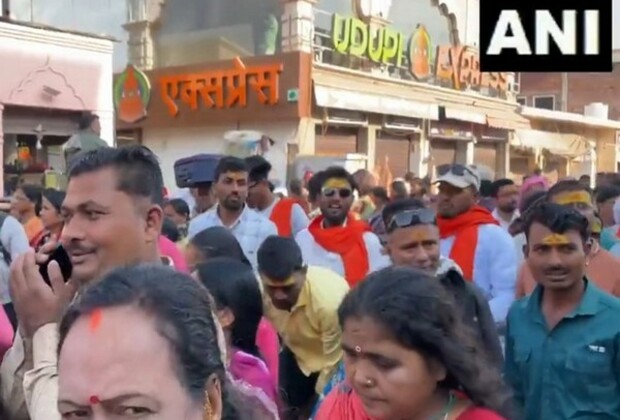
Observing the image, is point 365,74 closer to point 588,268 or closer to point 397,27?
point 397,27

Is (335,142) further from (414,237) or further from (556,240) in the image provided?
(556,240)

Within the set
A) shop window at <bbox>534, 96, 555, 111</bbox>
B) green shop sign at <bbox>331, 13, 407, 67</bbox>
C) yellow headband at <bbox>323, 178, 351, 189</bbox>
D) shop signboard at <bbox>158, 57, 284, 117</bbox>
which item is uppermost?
green shop sign at <bbox>331, 13, 407, 67</bbox>

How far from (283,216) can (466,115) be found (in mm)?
14590

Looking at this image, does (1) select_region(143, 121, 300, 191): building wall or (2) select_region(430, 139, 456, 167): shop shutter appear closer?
(1) select_region(143, 121, 300, 191): building wall

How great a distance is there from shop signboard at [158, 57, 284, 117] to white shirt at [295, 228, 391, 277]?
1116 cm

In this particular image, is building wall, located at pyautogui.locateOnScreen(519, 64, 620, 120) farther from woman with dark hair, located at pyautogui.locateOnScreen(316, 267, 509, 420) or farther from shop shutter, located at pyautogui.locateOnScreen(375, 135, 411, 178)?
woman with dark hair, located at pyautogui.locateOnScreen(316, 267, 509, 420)

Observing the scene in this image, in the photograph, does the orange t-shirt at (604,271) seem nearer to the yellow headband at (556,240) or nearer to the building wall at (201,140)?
the yellow headband at (556,240)

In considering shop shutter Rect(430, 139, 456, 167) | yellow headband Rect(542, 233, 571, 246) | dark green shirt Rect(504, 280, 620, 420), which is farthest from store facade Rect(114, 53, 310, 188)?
dark green shirt Rect(504, 280, 620, 420)

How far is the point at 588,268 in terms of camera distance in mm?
4082

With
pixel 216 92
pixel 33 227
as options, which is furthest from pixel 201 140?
pixel 33 227

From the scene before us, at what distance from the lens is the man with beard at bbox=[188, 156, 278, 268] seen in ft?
18.6

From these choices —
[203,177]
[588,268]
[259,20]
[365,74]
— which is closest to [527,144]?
[365,74]

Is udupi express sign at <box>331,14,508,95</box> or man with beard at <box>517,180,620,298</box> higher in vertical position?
udupi express sign at <box>331,14,508,95</box>

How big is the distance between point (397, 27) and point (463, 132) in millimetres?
3128
